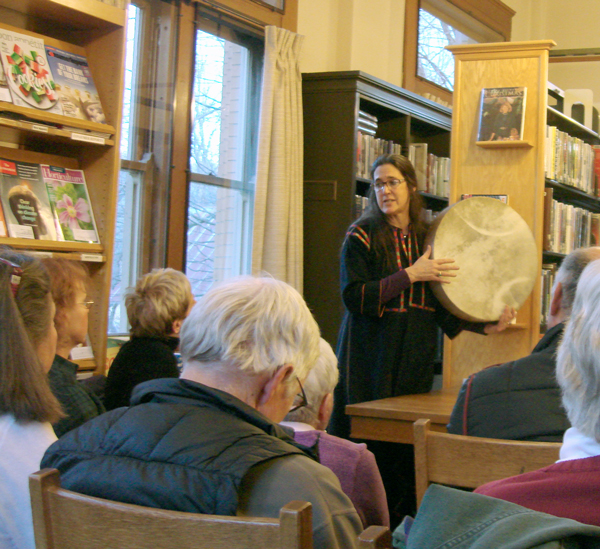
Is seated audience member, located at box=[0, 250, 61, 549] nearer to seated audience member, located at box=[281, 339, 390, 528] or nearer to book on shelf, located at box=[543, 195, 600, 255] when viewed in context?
seated audience member, located at box=[281, 339, 390, 528]

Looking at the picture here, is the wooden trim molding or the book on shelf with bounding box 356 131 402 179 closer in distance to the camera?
the wooden trim molding

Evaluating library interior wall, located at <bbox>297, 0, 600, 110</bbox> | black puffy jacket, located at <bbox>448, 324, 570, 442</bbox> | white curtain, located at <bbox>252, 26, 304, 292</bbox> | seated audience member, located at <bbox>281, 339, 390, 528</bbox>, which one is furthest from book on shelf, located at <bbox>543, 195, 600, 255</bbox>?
seated audience member, located at <bbox>281, 339, 390, 528</bbox>

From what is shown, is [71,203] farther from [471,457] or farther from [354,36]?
[354,36]

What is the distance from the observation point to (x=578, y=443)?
3.10 ft

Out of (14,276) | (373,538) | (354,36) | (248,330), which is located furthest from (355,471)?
(354,36)

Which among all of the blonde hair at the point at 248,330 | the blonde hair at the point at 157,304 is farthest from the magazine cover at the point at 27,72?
the blonde hair at the point at 248,330

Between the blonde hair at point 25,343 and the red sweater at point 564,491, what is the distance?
0.82 meters

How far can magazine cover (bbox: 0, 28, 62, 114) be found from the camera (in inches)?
96.5

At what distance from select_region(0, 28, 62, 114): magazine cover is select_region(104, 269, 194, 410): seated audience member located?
77 centimetres

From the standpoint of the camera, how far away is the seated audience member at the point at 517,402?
1474 millimetres

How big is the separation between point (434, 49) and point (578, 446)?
5.13 metres

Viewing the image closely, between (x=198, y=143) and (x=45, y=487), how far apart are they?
3.05m

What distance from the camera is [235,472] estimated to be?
850mm

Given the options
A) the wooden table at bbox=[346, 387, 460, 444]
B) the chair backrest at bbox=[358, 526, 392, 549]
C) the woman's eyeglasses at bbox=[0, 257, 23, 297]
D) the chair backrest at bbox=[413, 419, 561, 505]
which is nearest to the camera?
the chair backrest at bbox=[358, 526, 392, 549]
